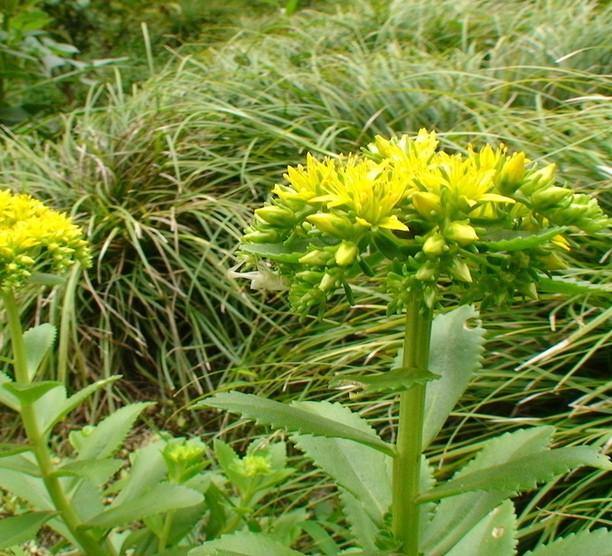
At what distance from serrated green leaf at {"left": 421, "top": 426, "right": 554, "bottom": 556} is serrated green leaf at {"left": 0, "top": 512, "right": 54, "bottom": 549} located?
73 centimetres

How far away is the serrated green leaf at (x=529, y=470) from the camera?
86 cm

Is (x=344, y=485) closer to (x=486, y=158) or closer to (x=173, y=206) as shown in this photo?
(x=486, y=158)

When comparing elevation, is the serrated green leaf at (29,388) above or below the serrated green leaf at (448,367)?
below

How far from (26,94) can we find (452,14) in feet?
8.26

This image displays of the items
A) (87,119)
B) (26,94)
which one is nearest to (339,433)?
(87,119)

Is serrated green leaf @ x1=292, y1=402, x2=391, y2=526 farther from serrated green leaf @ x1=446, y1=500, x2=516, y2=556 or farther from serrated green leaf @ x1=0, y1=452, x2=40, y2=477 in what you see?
serrated green leaf @ x1=0, y1=452, x2=40, y2=477

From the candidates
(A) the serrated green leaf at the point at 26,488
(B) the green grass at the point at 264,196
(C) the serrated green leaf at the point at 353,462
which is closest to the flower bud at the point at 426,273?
(C) the serrated green leaf at the point at 353,462

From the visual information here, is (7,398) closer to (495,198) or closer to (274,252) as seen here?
(274,252)

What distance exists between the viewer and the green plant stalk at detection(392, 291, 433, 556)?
2.97 ft

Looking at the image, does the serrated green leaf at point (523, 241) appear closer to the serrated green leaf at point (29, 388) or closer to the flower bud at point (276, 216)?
the flower bud at point (276, 216)

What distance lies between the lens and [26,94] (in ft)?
15.4

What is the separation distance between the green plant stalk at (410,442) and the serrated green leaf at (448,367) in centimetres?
6

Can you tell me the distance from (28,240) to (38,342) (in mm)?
250

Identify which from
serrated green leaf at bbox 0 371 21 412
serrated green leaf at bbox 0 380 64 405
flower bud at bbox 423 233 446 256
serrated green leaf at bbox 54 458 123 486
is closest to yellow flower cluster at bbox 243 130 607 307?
flower bud at bbox 423 233 446 256
